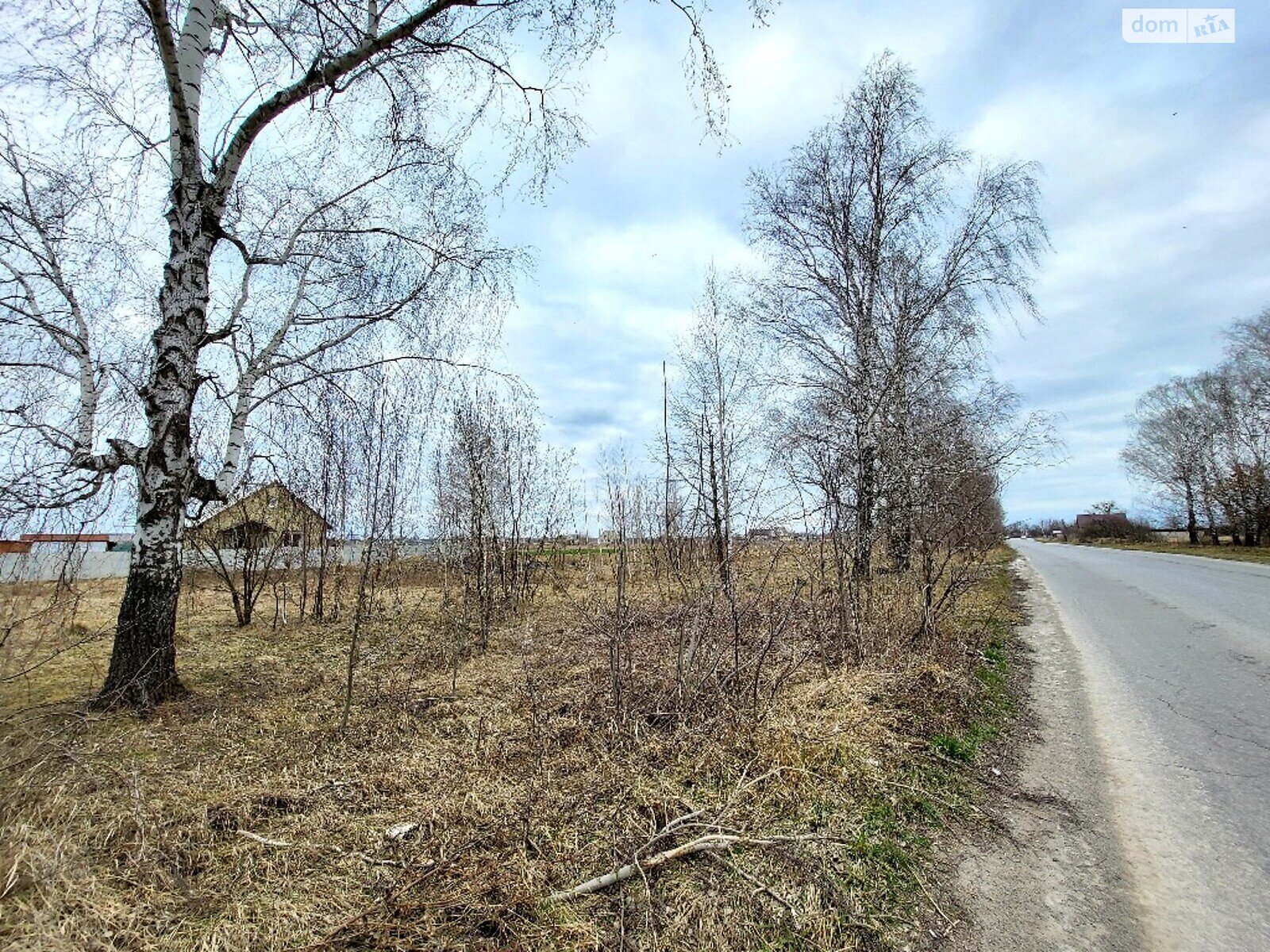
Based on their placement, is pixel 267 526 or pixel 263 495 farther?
pixel 267 526

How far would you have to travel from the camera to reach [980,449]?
8.62 meters

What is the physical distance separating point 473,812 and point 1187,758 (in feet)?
15.1

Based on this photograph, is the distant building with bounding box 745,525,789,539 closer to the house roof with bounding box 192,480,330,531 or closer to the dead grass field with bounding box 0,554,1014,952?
the dead grass field with bounding box 0,554,1014,952

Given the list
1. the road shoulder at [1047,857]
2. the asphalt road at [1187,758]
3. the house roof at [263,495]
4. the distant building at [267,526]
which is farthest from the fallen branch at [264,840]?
the distant building at [267,526]

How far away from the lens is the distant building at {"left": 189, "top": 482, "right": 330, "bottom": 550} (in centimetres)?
967

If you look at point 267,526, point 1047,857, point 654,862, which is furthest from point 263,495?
point 1047,857

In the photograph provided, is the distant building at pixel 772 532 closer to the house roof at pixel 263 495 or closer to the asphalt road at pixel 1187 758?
the asphalt road at pixel 1187 758

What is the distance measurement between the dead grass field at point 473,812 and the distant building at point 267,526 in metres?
4.57

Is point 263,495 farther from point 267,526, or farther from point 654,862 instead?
point 654,862

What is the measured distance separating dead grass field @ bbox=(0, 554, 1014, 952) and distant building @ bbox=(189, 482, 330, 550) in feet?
15.0

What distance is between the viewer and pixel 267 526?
10.1 meters

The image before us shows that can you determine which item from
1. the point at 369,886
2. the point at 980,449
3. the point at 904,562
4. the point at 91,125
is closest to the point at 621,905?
the point at 369,886

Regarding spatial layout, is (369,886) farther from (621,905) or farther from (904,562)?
(904,562)

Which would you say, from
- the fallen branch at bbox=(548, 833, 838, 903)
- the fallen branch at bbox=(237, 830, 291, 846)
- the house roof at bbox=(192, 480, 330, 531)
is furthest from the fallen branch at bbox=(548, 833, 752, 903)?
the house roof at bbox=(192, 480, 330, 531)
